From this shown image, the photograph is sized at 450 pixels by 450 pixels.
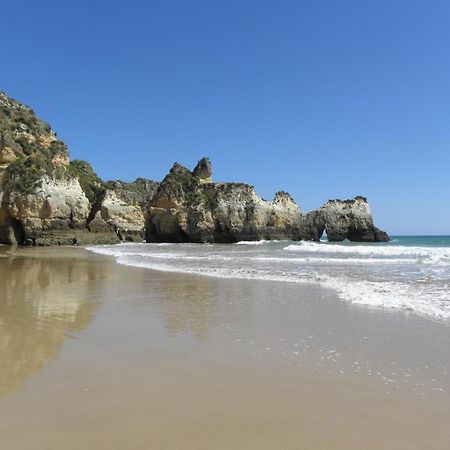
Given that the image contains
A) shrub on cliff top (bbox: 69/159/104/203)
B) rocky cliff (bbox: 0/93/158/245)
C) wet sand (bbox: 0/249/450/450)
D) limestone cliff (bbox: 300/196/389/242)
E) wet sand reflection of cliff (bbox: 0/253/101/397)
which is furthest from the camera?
limestone cliff (bbox: 300/196/389/242)

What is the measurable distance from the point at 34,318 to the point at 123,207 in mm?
44787

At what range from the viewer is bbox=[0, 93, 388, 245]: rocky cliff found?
131ft

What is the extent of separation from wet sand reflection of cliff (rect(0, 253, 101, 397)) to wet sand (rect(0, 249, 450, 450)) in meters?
0.03

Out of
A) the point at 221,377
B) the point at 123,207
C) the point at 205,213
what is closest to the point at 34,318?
the point at 221,377

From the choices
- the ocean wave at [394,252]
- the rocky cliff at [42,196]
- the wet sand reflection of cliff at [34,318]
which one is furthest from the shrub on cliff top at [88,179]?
the wet sand reflection of cliff at [34,318]

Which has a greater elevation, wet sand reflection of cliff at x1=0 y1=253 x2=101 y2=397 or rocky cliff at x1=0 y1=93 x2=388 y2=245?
rocky cliff at x1=0 y1=93 x2=388 y2=245

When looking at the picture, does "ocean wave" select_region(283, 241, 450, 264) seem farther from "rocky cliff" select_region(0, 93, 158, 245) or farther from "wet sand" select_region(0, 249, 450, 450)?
"rocky cliff" select_region(0, 93, 158, 245)

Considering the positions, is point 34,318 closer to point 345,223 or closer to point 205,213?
point 205,213

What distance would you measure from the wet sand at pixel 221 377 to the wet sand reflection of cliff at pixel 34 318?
0.03 metres

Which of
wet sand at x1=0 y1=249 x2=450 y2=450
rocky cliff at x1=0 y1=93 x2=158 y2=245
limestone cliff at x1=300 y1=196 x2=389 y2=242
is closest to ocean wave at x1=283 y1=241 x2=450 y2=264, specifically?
wet sand at x1=0 y1=249 x2=450 y2=450

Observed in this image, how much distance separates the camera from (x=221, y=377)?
4758 millimetres

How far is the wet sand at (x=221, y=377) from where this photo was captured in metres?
3.41

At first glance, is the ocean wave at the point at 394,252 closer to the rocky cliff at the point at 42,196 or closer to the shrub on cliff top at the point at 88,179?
the rocky cliff at the point at 42,196

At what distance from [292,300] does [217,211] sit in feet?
149
